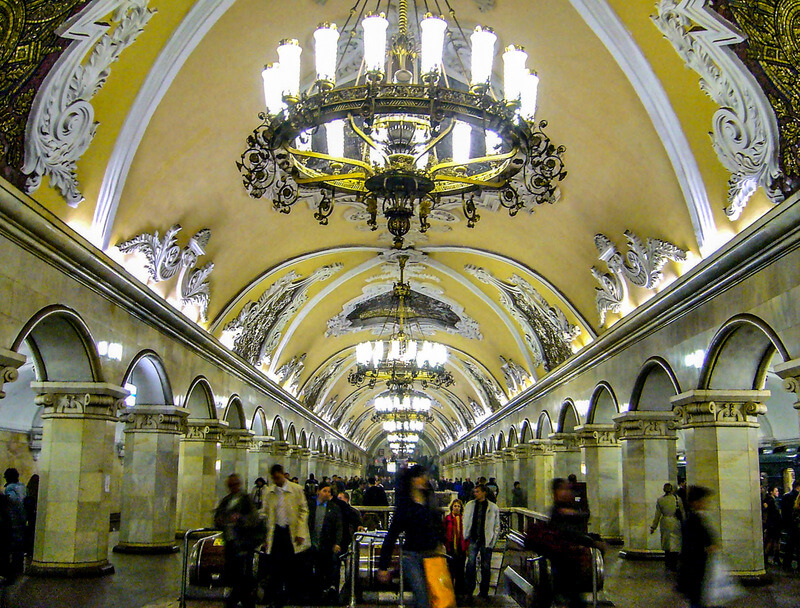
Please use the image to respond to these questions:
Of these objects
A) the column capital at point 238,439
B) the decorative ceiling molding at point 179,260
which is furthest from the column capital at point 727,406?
Answer: the column capital at point 238,439

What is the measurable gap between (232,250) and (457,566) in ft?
23.6

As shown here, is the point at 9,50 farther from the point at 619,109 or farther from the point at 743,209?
the point at 743,209

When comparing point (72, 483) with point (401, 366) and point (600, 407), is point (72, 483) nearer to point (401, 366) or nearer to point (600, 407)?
point (401, 366)

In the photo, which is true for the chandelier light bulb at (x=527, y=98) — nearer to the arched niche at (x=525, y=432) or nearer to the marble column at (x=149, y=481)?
the marble column at (x=149, y=481)

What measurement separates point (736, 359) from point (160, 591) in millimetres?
7646

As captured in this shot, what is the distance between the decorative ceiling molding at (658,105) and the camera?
8688 millimetres

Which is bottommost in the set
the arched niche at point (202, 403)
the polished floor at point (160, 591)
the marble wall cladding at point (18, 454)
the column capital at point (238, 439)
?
the polished floor at point (160, 591)

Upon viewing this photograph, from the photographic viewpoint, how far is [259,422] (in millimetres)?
22094

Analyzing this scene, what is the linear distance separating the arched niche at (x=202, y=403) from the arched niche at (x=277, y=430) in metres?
6.27

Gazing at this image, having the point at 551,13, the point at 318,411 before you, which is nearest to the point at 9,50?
the point at 551,13

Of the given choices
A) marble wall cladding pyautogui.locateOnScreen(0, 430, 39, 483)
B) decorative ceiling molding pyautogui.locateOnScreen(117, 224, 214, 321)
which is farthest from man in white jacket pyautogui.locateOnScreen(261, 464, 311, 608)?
marble wall cladding pyautogui.locateOnScreen(0, 430, 39, 483)

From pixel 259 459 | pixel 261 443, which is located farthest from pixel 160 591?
pixel 259 459

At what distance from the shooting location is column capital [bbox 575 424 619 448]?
15.8 meters

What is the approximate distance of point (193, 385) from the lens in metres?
14.4
